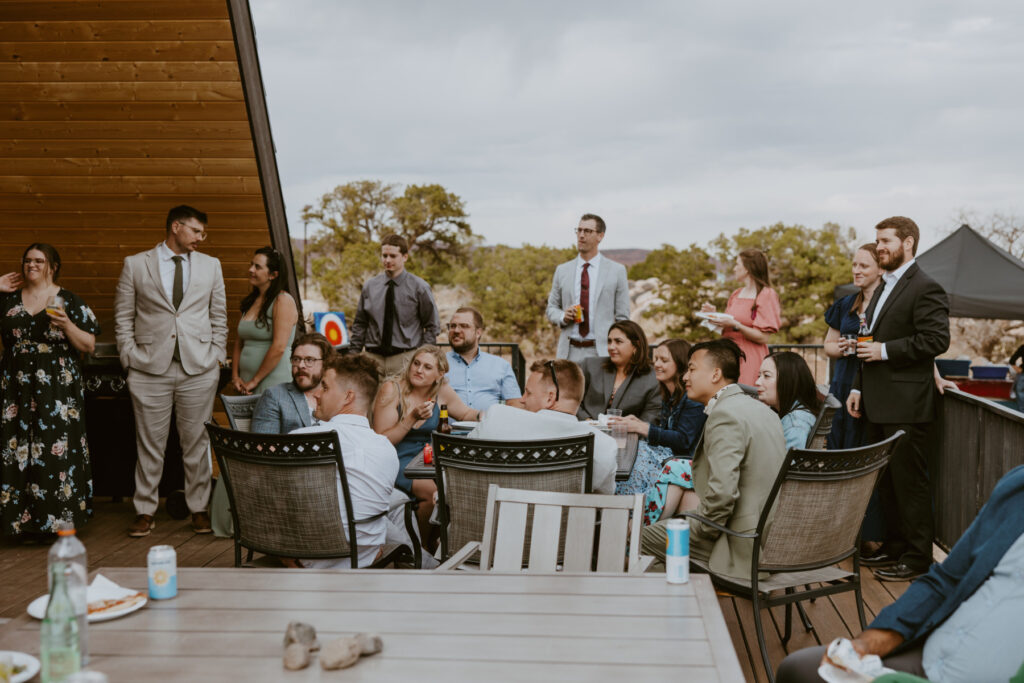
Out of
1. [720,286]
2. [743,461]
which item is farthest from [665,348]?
[720,286]

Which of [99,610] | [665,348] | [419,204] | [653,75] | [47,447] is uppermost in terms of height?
[653,75]

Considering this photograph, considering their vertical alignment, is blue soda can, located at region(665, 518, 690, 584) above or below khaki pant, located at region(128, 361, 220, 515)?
above

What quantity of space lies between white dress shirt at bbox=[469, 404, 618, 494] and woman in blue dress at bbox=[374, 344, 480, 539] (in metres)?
0.83

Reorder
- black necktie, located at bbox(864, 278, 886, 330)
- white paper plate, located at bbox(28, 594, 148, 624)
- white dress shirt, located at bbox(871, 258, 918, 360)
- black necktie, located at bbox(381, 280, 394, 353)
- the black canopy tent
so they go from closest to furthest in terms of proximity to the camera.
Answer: white paper plate, located at bbox(28, 594, 148, 624) < white dress shirt, located at bbox(871, 258, 918, 360) < black necktie, located at bbox(864, 278, 886, 330) < black necktie, located at bbox(381, 280, 394, 353) < the black canopy tent

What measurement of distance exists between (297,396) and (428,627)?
2798 mm

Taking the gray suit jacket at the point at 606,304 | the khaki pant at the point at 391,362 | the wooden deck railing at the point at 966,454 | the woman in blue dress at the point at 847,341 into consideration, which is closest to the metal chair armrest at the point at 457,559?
the wooden deck railing at the point at 966,454

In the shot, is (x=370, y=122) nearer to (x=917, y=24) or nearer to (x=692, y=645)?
(x=917, y=24)

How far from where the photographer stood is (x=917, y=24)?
18.7 m

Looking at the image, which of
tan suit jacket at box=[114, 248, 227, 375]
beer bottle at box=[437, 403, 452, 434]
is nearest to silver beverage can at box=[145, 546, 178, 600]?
beer bottle at box=[437, 403, 452, 434]

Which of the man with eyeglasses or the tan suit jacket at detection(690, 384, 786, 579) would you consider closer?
the tan suit jacket at detection(690, 384, 786, 579)

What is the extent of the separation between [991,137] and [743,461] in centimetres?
2162

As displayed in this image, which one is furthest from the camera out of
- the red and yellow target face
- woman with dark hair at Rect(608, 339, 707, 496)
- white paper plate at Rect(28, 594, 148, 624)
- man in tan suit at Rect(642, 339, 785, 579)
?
the red and yellow target face

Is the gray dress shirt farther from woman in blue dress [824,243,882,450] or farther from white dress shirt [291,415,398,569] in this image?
white dress shirt [291,415,398,569]

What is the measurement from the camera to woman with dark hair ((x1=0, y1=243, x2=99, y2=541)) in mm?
4891
